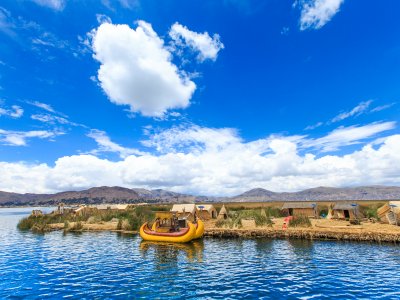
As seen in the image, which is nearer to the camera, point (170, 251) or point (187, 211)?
point (170, 251)

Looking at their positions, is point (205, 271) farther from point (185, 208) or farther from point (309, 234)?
point (185, 208)

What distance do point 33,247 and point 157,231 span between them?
529 inches

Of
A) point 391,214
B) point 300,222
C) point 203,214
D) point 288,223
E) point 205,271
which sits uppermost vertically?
point 203,214

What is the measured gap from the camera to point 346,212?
4731cm

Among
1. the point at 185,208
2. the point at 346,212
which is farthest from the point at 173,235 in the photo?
the point at 346,212

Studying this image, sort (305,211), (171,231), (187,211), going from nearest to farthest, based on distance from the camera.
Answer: (171,231)
(187,211)
(305,211)

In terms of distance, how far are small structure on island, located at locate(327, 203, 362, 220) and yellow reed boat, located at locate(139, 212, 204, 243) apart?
2793cm

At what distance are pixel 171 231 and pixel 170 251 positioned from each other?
645cm

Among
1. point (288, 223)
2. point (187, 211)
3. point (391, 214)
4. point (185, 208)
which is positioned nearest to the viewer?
point (288, 223)

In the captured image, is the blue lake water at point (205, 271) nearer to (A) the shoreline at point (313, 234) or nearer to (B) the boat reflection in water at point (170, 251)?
(B) the boat reflection in water at point (170, 251)

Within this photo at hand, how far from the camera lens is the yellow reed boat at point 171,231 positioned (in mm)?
30203

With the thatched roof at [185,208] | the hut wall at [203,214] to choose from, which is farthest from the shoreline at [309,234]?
the hut wall at [203,214]

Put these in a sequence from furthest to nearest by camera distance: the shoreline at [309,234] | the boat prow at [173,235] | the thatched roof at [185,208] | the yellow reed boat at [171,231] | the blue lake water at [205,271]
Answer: the thatched roof at [185,208], the yellow reed boat at [171,231], the boat prow at [173,235], the shoreline at [309,234], the blue lake water at [205,271]

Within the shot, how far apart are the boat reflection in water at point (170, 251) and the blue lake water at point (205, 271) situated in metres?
0.09
